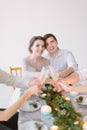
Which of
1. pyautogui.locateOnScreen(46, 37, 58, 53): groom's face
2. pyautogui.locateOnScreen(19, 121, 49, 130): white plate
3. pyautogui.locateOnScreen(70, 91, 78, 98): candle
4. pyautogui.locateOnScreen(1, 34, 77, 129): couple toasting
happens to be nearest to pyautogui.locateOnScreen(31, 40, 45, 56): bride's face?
pyautogui.locateOnScreen(1, 34, 77, 129): couple toasting

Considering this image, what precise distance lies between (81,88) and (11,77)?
70cm

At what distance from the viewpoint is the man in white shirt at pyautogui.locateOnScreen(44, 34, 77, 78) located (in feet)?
9.70

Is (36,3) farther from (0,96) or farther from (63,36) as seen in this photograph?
(0,96)

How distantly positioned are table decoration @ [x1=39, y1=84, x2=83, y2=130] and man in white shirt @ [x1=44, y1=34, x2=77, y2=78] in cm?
120

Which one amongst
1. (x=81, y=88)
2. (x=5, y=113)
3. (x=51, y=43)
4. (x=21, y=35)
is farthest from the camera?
(x=21, y=35)

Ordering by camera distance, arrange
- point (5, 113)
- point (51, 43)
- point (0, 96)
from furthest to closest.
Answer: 1. point (0, 96)
2. point (51, 43)
3. point (5, 113)

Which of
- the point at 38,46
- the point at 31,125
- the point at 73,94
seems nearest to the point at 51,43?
the point at 38,46

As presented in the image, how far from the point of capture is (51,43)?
116 inches

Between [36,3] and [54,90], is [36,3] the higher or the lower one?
the higher one

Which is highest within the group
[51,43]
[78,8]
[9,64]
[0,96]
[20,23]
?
[78,8]

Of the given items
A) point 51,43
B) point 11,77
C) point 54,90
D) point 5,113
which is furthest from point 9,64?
point 5,113

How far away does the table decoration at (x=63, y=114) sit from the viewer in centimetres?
134

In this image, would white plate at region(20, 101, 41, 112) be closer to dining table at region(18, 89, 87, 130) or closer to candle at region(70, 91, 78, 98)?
dining table at region(18, 89, 87, 130)

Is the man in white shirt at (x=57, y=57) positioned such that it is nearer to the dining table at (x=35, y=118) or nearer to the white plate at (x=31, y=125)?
the dining table at (x=35, y=118)
